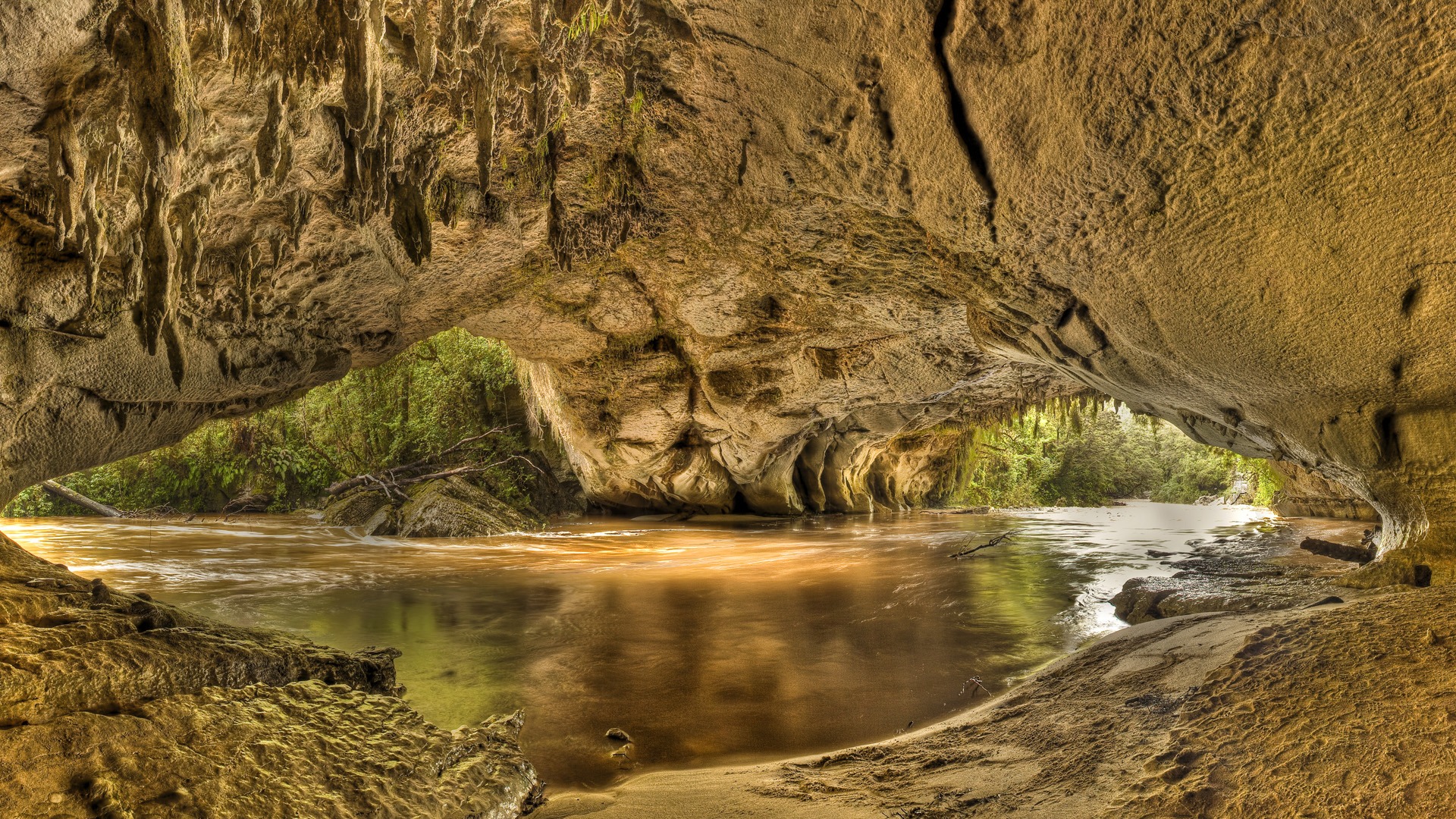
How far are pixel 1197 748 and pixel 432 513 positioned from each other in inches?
449

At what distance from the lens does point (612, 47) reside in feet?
13.4

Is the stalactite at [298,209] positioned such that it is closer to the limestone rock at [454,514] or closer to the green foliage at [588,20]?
the green foliage at [588,20]

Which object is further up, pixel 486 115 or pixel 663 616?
pixel 486 115

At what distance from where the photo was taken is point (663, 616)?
5.80 metres

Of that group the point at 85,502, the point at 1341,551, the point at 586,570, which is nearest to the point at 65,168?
the point at 586,570

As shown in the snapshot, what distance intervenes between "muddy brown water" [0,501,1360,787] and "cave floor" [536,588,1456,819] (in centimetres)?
50

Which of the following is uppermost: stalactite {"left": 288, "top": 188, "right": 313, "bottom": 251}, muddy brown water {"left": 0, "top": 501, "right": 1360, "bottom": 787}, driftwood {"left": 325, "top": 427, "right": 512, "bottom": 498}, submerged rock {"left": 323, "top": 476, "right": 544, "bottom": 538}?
stalactite {"left": 288, "top": 188, "right": 313, "bottom": 251}

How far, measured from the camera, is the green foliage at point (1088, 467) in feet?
71.7

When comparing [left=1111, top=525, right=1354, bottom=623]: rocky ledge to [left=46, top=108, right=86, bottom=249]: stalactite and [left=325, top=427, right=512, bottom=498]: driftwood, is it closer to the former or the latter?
[left=46, top=108, right=86, bottom=249]: stalactite

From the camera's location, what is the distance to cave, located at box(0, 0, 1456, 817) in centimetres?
229

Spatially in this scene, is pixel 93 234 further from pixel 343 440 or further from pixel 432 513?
pixel 343 440

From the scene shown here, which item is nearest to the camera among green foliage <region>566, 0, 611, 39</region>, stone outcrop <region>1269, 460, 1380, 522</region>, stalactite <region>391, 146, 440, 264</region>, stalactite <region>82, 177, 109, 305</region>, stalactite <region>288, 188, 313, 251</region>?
stalactite <region>82, 177, 109, 305</region>

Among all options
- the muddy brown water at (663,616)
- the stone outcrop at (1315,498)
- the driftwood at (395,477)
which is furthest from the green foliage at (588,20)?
the stone outcrop at (1315,498)

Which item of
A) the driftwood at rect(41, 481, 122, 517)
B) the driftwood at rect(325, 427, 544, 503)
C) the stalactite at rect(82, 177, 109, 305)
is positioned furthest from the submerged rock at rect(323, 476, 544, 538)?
the stalactite at rect(82, 177, 109, 305)
